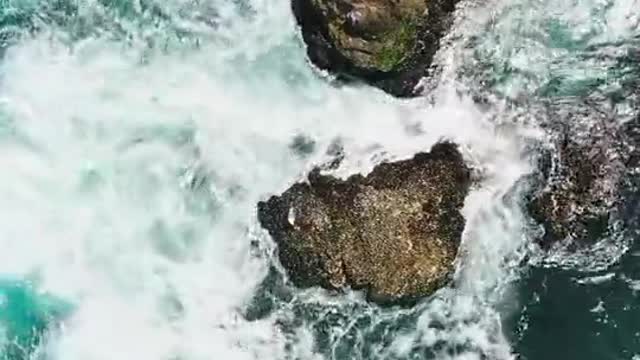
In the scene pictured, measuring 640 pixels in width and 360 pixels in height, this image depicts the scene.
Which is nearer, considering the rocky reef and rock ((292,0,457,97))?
rock ((292,0,457,97))

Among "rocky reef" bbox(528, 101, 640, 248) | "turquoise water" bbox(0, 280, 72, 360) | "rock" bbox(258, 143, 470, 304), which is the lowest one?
"turquoise water" bbox(0, 280, 72, 360)

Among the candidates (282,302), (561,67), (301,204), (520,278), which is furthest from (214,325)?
(561,67)

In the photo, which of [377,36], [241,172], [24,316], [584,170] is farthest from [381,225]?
[24,316]

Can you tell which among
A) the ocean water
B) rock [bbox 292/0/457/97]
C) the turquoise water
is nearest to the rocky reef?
the ocean water

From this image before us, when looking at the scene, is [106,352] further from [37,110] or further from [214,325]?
[37,110]

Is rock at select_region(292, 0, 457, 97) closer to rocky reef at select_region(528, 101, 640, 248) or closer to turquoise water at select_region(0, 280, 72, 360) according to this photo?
rocky reef at select_region(528, 101, 640, 248)

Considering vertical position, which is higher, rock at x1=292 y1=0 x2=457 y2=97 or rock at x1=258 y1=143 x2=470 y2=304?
rock at x1=292 y1=0 x2=457 y2=97
